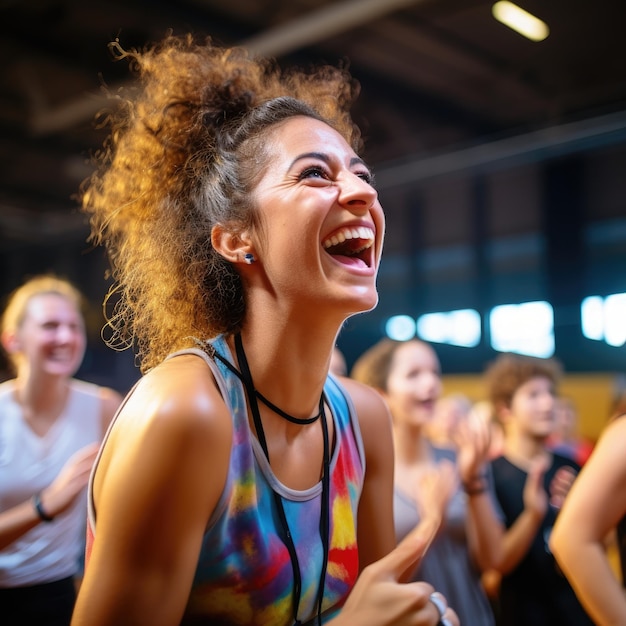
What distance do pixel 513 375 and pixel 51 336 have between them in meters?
2.03

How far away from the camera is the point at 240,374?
129 centimetres

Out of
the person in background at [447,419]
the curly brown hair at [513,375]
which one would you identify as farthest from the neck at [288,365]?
the person in background at [447,419]

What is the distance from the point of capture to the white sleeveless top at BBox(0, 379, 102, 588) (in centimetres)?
232

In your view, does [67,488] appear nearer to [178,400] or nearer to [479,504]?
[178,400]

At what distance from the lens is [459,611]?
258cm

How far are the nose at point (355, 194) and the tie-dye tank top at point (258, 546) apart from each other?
0.35 metres

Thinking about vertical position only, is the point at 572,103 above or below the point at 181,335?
above

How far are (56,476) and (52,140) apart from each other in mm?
5766

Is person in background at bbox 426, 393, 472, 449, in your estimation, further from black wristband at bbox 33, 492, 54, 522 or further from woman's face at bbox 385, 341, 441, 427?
black wristband at bbox 33, 492, 54, 522

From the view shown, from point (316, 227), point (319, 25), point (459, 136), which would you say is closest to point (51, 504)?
point (316, 227)

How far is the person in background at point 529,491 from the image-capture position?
270 centimetres

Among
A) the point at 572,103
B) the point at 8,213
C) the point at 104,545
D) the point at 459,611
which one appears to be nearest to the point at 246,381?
the point at 104,545

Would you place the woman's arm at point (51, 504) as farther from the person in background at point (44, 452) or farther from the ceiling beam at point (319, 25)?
the ceiling beam at point (319, 25)

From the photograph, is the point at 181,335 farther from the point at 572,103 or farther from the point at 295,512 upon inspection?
the point at 572,103
